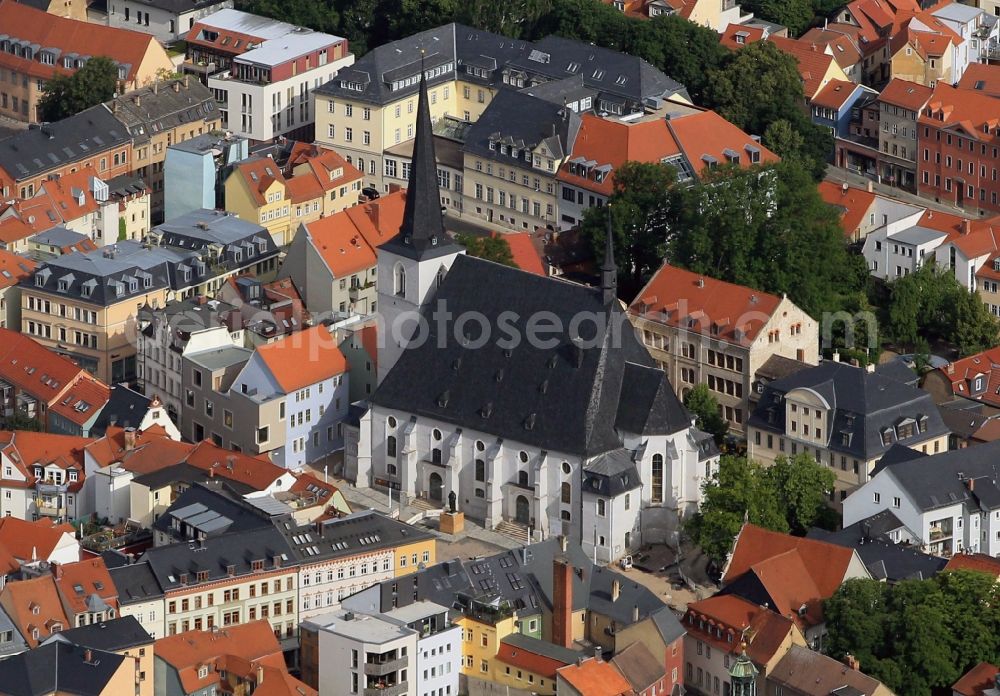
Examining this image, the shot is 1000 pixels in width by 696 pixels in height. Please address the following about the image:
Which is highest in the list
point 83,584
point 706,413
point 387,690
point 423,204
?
point 423,204

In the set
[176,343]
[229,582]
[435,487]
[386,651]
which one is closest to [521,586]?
[386,651]

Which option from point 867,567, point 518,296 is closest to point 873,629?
point 867,567

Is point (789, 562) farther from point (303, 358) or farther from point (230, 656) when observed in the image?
point (303, 358)

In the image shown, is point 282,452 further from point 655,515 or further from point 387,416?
point 655,515

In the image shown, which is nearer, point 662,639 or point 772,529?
point 662,639

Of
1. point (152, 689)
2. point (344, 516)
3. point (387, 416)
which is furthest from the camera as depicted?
point (387, 416)

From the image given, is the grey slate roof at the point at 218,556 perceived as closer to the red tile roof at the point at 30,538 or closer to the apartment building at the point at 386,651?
the apartment building at the point at 386,651
